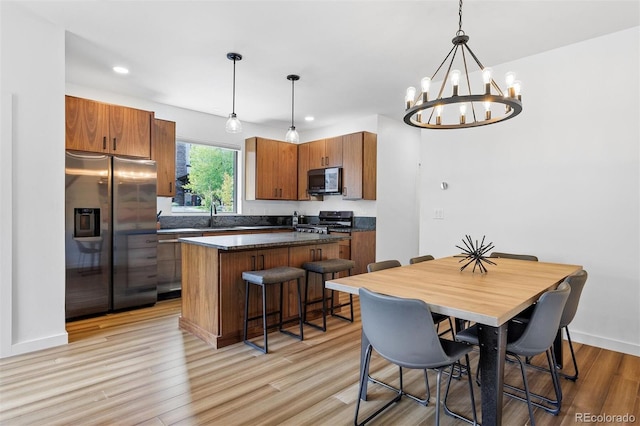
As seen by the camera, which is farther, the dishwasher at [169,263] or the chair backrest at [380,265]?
the dishwasher at [169,263]

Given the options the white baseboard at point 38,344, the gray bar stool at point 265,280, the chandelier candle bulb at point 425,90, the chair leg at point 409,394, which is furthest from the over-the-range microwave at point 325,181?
the white baseboard at point 38,344

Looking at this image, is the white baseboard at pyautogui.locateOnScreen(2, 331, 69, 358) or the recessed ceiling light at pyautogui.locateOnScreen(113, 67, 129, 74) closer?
the white baseboard at pyautogui.locateOnScreen(2, 331, 69, 358)

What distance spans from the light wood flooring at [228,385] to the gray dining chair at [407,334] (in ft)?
1.76

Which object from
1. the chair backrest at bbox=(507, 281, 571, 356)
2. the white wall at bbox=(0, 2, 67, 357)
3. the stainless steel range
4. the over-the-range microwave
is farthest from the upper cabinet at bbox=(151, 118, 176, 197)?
the chair backrest at bbox=(507, 281, 571, 356)

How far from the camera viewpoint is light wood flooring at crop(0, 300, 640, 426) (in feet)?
6.39

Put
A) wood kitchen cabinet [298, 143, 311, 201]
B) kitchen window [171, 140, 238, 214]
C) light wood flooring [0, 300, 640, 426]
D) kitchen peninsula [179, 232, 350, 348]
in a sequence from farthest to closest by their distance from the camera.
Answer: wood kitchen cabinet [298, 143, 311, 201] → kitchen window [171, 140, 238, 214] → kitchen peninsula [179, 232, 350, 348] → light wood flooring [0, 300, 640, 426]

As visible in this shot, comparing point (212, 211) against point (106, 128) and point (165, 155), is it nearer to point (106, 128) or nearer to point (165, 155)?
point (165, 155)

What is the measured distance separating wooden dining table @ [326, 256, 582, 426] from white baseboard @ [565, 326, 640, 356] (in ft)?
3.33

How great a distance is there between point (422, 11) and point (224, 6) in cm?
150

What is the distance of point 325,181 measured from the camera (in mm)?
5664

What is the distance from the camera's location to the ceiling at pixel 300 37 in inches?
101

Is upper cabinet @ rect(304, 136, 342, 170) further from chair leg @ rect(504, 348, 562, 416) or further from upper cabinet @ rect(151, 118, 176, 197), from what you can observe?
chair leg @ rect(504, 348, 562, 416)

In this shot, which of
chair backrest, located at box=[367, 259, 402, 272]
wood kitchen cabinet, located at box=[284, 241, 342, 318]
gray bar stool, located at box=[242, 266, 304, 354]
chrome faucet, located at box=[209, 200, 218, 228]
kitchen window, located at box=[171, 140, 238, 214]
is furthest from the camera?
chrome faucet, located at box=[209, 200, 218, 228]

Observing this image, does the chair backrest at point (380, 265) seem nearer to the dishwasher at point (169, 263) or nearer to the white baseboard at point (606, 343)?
the white baseboard at point (606, 343)
